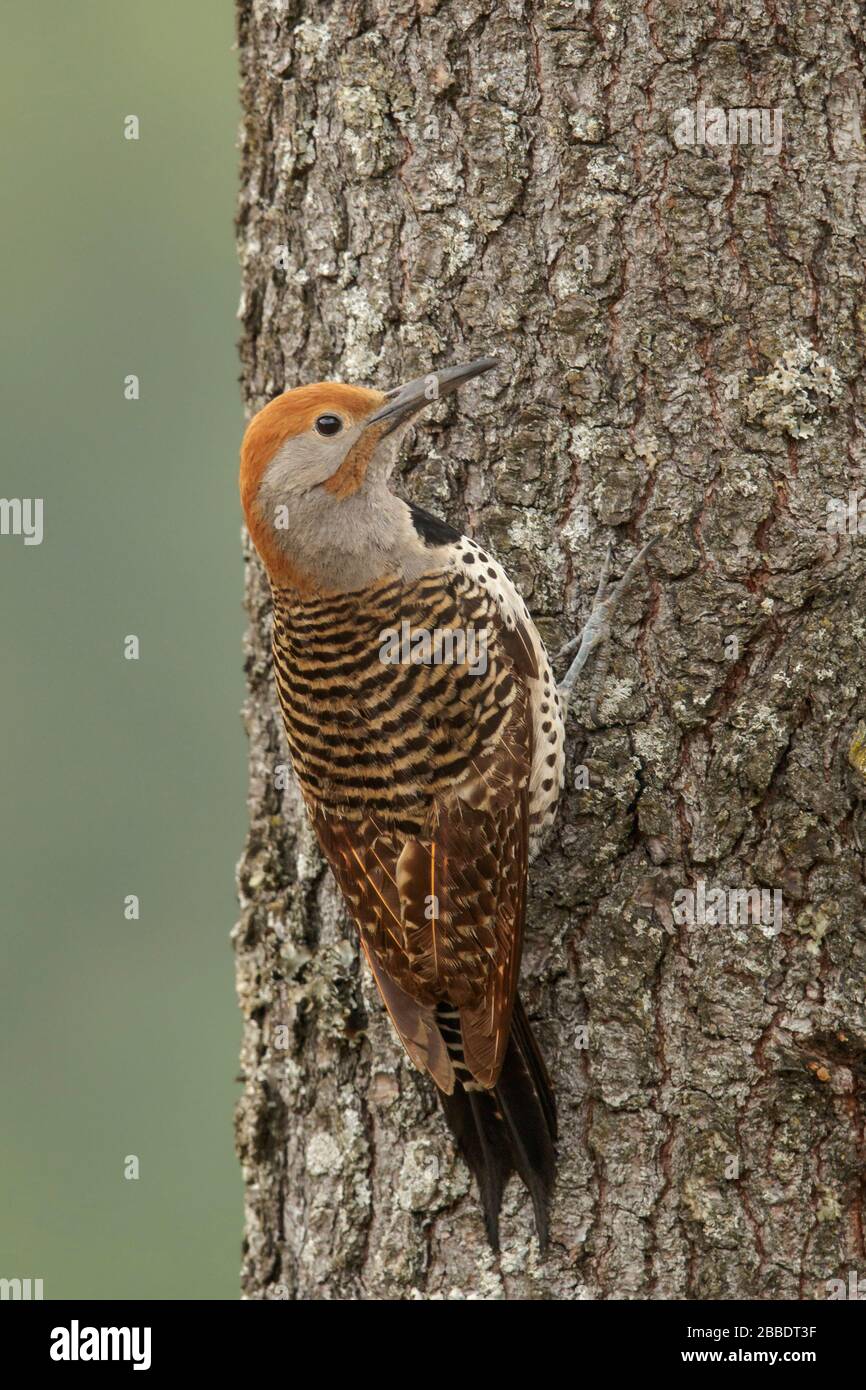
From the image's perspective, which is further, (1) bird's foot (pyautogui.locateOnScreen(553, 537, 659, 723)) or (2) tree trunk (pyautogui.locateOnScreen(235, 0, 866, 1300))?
(1) bird's foot (pyautogui.locateOnScreen(553, 537, 659, 723))

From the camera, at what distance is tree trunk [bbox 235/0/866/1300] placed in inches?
114

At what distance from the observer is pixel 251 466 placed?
3088 millimetres

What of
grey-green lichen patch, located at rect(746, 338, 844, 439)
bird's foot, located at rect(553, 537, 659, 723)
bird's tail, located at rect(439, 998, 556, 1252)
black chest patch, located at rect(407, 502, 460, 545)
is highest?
grey-green lichen patch, located at rect(746, 338, 844, 439)

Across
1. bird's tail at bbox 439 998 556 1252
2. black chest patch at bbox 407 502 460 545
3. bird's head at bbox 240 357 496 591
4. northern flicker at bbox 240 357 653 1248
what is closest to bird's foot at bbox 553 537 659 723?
northern flicker at bbox 240 357 653 1248

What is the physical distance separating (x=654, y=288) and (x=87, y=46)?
6.34 m

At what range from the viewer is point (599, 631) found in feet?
9.97

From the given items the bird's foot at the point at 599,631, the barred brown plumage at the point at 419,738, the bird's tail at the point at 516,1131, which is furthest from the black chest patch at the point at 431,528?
the bird's tail at the point at 516,1131

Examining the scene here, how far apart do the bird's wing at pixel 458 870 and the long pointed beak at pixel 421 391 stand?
368 millimetres

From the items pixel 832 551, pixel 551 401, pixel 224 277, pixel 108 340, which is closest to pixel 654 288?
pixel 551 401

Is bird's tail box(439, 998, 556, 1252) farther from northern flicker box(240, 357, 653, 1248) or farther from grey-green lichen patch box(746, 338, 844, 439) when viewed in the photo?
grey-green lichen patch box(746, 338, 844, 439)

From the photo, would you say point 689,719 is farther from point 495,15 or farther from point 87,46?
point 87,46

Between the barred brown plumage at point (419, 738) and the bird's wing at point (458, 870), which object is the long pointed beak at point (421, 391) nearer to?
the barred brown plumage at point (419, 738)

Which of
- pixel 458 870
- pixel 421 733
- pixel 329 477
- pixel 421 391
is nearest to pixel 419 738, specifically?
pixel 421 733

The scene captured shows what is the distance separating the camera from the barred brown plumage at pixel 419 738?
298 cm
